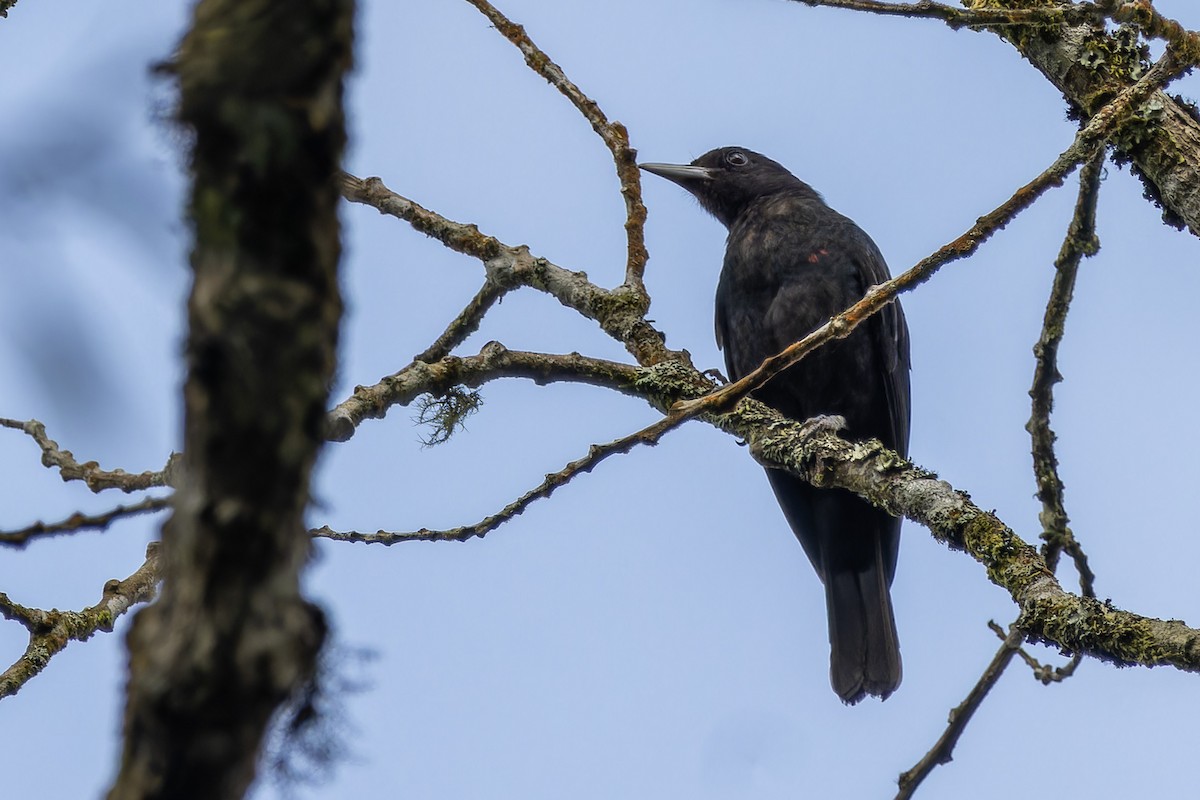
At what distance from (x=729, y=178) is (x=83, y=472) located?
15.0 feet

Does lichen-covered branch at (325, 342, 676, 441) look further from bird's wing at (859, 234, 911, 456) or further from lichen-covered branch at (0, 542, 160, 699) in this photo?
bird's wing at (859, 234, 911, 456)

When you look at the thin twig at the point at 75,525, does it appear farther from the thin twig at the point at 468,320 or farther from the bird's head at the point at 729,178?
the bird's head at the point at 729,178

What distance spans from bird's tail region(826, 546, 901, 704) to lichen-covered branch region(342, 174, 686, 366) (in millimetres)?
1909

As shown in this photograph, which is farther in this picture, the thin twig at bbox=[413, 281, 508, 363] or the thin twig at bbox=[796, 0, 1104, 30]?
the thin twig at bbox=[413, 281, 508, 363]

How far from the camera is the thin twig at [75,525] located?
1744 mm

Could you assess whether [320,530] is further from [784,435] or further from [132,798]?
[132,798]

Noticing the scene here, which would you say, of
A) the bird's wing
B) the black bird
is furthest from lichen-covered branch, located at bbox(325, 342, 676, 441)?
Result: the bird's wing

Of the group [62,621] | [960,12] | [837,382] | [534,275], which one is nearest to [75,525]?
[62,621]

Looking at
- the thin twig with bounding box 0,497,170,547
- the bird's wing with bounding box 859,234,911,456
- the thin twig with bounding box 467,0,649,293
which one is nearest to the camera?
the thin twig with bounding box 0,497,170,547

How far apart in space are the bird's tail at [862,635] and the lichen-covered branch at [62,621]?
3521mm

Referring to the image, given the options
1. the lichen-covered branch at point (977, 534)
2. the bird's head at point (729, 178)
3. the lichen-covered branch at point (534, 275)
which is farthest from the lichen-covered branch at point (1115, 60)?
the bird's head at point (729, 178)

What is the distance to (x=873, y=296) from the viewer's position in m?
3.03

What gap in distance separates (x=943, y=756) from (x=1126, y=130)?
1.84m

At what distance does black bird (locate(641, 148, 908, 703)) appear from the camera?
584cm
